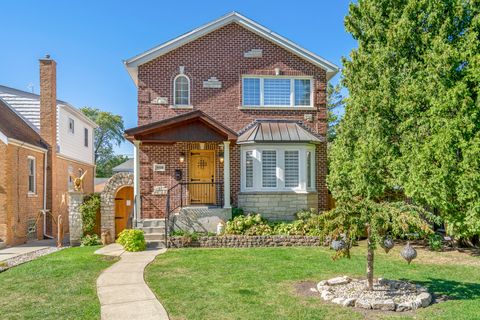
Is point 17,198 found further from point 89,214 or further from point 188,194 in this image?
point 188,194

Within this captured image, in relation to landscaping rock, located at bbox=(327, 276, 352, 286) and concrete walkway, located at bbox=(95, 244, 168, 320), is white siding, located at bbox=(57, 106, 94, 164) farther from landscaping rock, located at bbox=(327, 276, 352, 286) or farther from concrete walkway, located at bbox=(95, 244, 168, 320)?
landscaping rock, located at bbox=(327, 276, 352, 286)

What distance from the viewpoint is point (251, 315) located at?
536cm

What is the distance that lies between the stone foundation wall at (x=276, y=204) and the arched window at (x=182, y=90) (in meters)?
4.57

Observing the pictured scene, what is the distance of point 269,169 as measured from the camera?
13.9 m

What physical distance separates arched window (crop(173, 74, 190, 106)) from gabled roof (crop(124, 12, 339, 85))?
3.93 feet

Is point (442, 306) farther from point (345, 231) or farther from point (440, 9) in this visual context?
point (440, 9)

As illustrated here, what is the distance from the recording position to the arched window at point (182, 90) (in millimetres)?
14562

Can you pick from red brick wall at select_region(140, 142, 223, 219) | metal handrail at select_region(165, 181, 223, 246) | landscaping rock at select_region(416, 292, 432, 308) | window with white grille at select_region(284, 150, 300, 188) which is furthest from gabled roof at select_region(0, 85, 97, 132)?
landscaping rock at select_region(416, 292, 432, 308)

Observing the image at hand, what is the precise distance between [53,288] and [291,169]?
30.4 ft

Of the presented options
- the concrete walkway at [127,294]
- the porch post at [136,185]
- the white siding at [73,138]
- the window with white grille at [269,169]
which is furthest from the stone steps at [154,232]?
the white siding at [73,138]

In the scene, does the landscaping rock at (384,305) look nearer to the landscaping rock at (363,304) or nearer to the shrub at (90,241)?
the landscaping rock at (363,304)

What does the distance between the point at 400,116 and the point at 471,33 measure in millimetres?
2112

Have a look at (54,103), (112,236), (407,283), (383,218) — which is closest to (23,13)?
(54,103)

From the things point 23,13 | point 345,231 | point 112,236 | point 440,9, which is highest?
point 23,13
